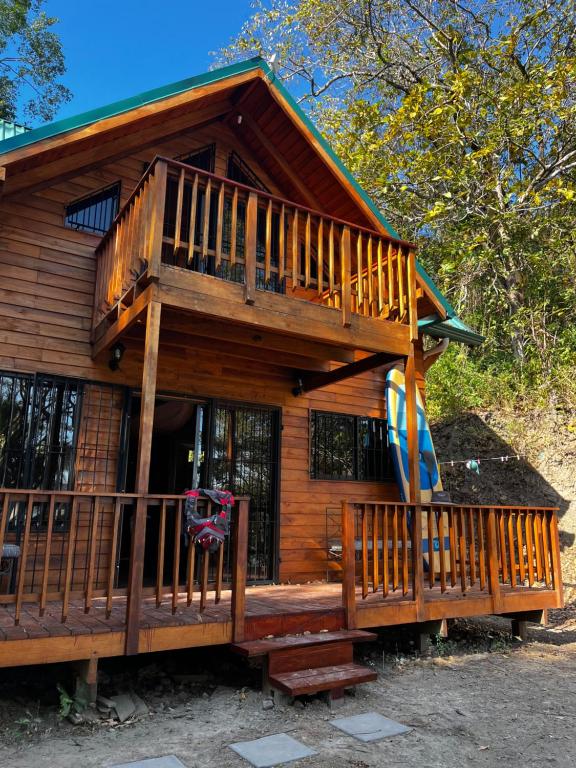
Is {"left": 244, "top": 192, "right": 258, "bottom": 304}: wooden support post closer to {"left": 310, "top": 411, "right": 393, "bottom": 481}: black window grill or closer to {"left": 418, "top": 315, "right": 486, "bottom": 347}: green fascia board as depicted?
{"left": 310, "top": 411, "right": 393, "bottom": 481}: black window grill

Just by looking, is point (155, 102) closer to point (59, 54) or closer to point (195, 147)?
point (195, 147)

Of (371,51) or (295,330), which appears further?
(371,51)

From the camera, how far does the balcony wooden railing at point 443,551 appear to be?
17.0ft

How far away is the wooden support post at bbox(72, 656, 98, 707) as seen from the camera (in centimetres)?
389

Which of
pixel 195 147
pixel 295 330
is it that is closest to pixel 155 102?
pixel 195 147

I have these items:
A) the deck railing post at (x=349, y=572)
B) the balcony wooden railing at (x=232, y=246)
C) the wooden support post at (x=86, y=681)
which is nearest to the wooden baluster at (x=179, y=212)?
the balcony wooden railing at (x=232, y=246)

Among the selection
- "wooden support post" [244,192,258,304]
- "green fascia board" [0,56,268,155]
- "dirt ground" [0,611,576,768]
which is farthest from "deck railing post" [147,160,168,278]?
"dirt ground" [0,611,576,768]

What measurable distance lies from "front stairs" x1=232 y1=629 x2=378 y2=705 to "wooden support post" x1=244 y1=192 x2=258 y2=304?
284 cm

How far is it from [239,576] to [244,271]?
107 inches

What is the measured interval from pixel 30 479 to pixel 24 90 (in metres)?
19.9

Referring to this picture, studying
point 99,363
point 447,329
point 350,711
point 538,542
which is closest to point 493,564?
point 538,542

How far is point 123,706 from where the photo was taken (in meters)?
4.01

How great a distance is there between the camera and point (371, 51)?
14.8m

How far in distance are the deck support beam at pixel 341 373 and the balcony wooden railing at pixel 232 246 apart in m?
0.45
